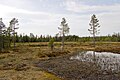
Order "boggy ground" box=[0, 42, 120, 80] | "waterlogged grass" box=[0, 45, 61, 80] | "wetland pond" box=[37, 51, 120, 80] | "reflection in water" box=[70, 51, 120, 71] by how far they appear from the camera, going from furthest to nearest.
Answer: "reflection in water" box=[70, 51, 120, 71] → "wetland pond" box=[37, 51, 120, 80] → "boggy ground" box=[0, 42, 120, 80] → "waterlogged grass" box=[0, 45, 61, 80]

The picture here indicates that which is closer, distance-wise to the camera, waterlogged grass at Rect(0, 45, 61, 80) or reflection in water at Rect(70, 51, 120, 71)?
waterlogged grass at Rect(0, 45, 61, 80)

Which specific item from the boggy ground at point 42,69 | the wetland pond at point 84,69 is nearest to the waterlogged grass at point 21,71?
the boggy ground at point 42,69

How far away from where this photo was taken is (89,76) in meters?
32.4

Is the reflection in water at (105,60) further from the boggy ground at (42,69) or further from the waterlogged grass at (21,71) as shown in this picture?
the waterlogged grass at (21,71)

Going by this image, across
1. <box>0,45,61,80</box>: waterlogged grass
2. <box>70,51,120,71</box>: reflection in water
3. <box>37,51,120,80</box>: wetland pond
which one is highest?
<box>0,45,61,80</box>: waterlogged grass

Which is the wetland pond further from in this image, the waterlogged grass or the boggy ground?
the waterlogged grass

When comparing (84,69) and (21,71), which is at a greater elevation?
(21,71)

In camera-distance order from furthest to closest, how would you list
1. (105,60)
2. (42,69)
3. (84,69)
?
(105,60), (42,69), (84,69)

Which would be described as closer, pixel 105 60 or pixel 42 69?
pixel 42 69

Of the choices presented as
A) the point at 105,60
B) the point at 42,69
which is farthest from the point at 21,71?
the point at 105,60

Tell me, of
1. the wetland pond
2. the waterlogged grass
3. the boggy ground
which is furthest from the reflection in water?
the waterlogged grass

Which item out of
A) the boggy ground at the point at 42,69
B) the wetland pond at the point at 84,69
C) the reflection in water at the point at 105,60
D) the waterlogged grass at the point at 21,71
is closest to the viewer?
the waterlogged grass at the point at 21,71

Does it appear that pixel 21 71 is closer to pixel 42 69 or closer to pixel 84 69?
pixel 42 69

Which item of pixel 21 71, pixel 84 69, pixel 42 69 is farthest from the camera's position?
pixel 42 69
